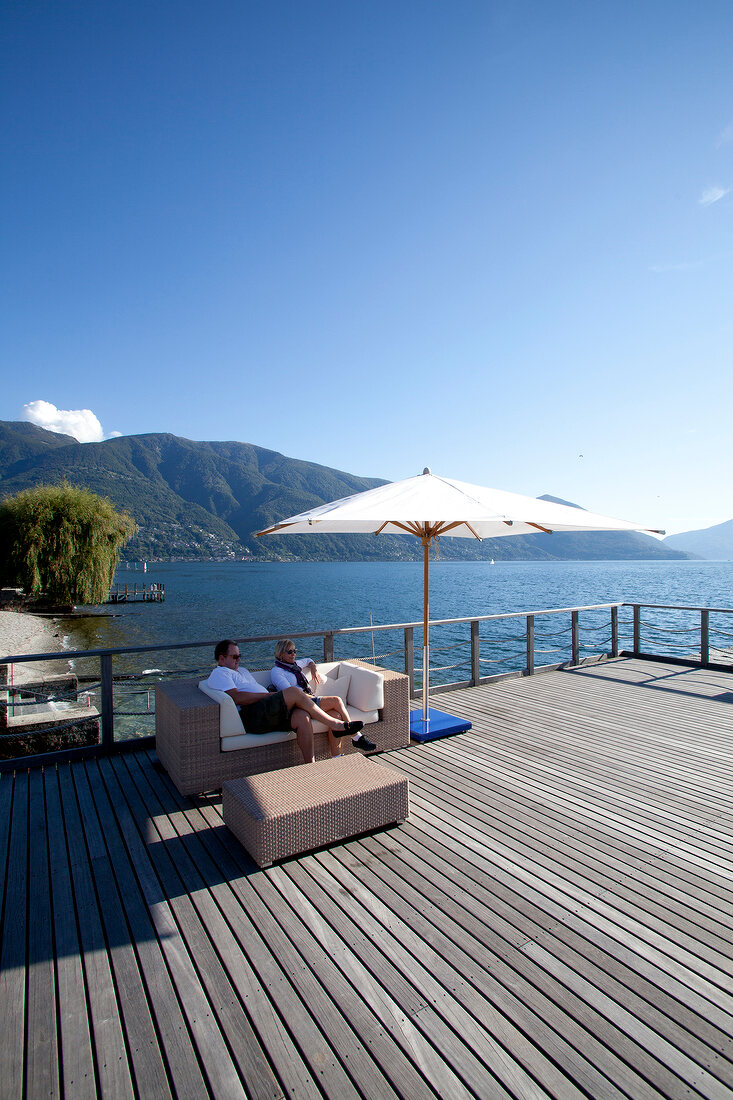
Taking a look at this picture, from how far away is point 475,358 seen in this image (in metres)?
11.5

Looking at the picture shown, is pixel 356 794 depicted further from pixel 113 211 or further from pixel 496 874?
pixel 113 211

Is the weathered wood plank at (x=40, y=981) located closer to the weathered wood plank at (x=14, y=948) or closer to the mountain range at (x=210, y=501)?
the weathered wood plank at (x=14, y=948)

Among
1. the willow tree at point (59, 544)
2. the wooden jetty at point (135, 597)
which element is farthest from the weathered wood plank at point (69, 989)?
the wooden jetty at point (135, 597)

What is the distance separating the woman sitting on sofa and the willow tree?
83.5 feet

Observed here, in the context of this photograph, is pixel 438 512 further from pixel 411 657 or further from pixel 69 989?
pixel 69 989

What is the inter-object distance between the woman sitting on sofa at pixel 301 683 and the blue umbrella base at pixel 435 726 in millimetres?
708

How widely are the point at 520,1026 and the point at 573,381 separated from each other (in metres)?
11.6

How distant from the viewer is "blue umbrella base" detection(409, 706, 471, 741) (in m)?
4.55

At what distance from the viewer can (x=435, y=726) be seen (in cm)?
468

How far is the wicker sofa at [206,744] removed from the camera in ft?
11.1

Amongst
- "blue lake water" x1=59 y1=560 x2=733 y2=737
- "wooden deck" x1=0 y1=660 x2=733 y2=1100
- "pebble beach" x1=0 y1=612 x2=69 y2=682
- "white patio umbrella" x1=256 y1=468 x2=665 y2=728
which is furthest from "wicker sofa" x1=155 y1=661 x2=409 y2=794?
"pebble beach" x1=0 y1=612 x2=69 y2=682

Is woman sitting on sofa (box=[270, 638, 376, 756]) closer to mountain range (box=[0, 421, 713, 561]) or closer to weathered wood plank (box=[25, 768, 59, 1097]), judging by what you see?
weathered wood plank (box=[25, 768, 59, 1097])

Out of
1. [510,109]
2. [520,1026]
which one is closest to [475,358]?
[510,109]

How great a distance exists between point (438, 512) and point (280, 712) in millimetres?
1773
